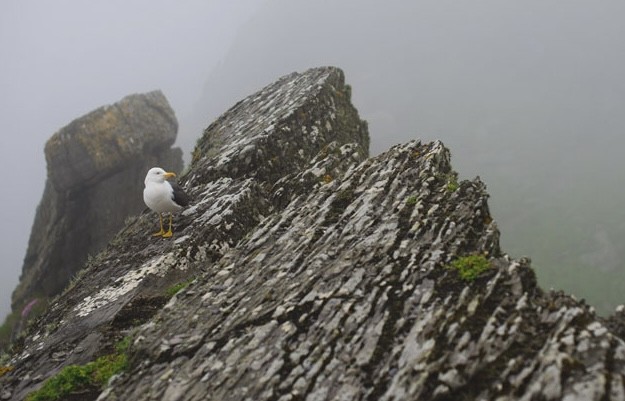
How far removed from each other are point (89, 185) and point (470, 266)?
4849 cm

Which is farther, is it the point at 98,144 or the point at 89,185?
the point at 89,185

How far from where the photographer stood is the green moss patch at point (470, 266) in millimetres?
9973

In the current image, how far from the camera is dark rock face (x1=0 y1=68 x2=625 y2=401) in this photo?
8.30 m

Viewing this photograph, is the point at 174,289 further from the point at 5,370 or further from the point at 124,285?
the point at 5,370

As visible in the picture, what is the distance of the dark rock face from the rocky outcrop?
113 feet

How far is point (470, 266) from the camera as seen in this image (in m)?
10.2

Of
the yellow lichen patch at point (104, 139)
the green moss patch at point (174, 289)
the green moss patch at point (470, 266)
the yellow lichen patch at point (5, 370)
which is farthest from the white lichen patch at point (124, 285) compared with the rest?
the yellow lichen patch at point (104, 139)

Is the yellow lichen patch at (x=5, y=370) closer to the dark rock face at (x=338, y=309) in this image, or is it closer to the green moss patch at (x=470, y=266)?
the dark rock face at (x=338, y=309)

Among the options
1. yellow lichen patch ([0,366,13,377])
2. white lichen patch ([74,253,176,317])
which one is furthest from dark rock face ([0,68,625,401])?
yellow lichen patch ([0,366,13,377])

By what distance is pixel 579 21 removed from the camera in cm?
Result: 18938

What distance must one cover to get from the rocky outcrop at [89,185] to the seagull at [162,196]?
34.3 m

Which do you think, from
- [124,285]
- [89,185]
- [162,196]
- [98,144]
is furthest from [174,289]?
[89,185]

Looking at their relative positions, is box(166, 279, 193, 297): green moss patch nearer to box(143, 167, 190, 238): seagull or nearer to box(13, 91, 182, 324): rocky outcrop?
box(143, 167, 190, 238): seagull

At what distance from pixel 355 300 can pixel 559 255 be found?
254 ft
